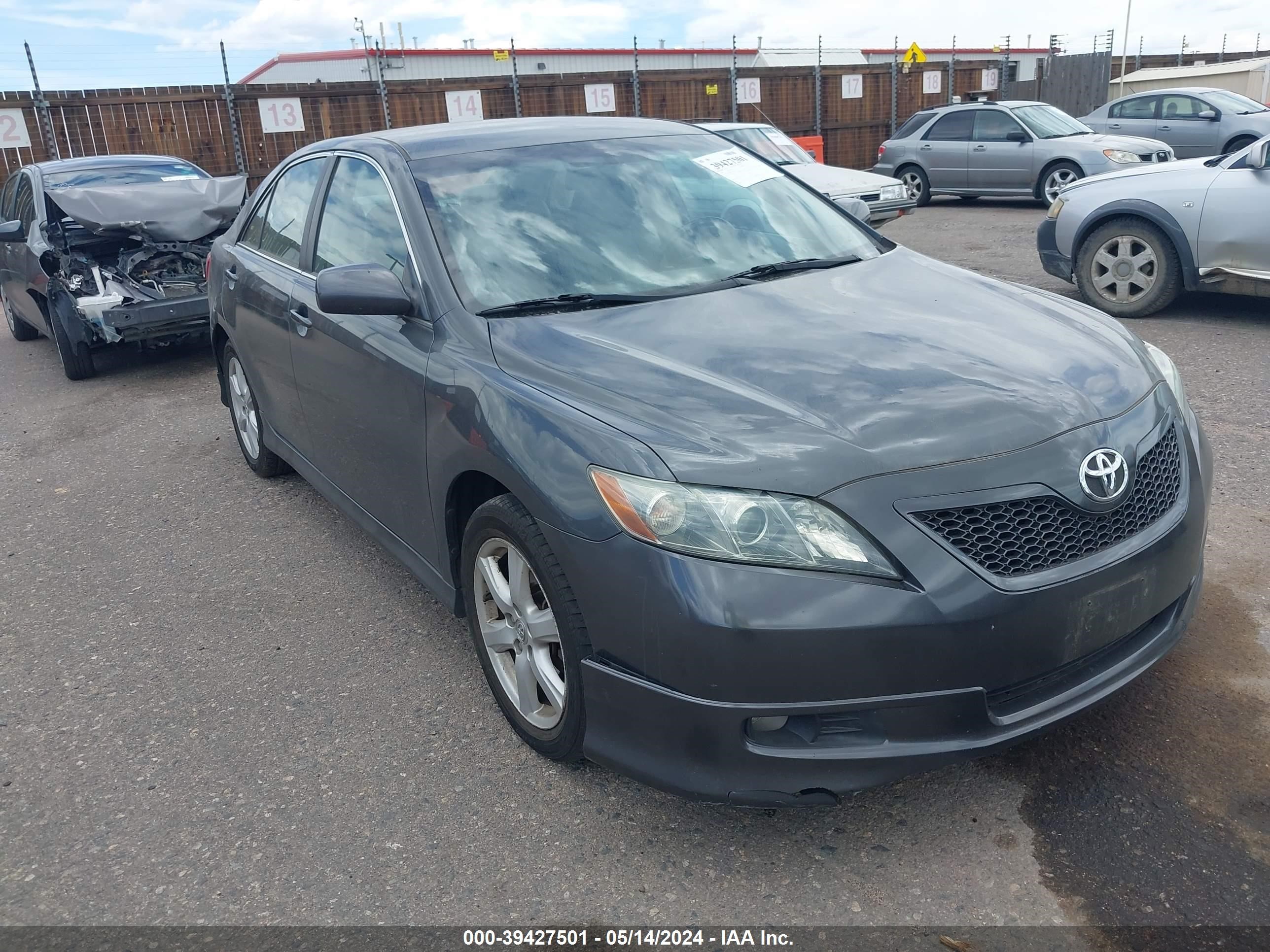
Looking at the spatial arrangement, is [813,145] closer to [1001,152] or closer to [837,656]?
[1001,152]

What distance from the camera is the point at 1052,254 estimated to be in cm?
834

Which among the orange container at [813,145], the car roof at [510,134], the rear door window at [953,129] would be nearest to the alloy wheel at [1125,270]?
the car roof at [510,134]

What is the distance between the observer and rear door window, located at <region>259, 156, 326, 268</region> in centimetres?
438

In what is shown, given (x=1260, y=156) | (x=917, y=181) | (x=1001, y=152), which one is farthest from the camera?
(x=917, y=181)

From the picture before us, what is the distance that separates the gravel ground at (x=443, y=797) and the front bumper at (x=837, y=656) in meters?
0.31

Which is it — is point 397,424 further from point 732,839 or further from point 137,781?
point 732,839

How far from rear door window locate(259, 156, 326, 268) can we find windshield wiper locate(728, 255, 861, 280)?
1.89 m

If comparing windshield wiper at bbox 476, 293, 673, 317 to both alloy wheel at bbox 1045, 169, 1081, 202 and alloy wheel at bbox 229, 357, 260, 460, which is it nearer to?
alloy wheel at bbox 229, 357, 260, 460

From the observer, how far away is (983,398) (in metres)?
2.58

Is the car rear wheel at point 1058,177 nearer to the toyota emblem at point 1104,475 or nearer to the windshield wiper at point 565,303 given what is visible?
the windshield wiper at point 565,303

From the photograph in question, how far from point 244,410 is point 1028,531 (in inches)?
A: 170

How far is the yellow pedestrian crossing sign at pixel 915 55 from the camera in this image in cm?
2380

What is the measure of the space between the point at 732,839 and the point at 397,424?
1635 millimetres

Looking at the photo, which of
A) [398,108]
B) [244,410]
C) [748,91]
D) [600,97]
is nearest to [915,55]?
[748,91]
